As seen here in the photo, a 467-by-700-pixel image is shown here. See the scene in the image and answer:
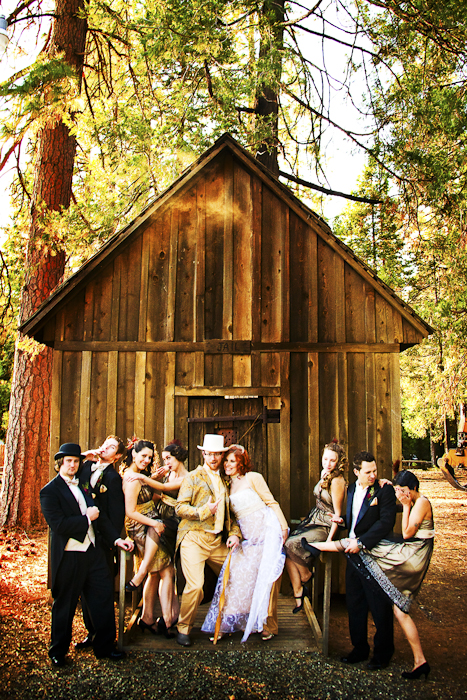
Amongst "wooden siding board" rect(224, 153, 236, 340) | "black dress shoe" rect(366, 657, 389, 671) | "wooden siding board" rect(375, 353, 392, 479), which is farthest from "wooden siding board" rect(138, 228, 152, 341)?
"black dress shoe" rect(366, 657, 389, 671)

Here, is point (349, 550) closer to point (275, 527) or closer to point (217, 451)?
point (275, 527)

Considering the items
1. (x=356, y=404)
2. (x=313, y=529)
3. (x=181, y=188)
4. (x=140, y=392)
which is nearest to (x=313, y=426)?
(x=356, y=404)

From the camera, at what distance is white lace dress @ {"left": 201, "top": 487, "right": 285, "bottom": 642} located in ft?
15.9

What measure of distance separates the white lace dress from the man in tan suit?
14cm

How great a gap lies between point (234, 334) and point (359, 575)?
3.30 meters

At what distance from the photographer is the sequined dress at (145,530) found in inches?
195

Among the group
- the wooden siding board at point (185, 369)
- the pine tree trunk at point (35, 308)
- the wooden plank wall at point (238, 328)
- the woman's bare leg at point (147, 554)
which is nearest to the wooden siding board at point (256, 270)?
the wooden plank wall at point (238, 328)

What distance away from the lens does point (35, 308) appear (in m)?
10.3

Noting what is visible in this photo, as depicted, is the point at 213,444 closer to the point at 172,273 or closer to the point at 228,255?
the point at 172,273

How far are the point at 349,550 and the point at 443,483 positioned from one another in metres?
16.3

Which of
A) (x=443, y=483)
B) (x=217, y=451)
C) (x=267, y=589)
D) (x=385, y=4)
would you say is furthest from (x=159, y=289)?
(x=443, y=483)

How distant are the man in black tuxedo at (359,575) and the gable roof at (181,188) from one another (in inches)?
107

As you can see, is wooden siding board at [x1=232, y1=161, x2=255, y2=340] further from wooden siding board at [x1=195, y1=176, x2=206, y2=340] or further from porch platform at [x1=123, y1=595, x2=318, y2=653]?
porch platform at [x1=123, y1=595, x2=318, y2=653]

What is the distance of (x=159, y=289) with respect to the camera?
6.88 meters
